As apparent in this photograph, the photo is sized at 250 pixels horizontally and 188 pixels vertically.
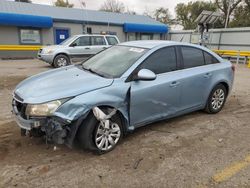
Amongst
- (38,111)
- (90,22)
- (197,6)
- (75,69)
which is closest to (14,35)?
(90,22)

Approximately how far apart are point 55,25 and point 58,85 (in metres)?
17.1

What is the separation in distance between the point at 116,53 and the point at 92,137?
180 cm

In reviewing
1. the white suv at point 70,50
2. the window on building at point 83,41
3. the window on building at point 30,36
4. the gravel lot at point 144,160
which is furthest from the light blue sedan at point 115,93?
the window on building at point 30,36

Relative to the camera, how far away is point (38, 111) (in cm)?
311

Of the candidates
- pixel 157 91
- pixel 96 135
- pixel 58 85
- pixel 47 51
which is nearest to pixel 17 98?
pixel 58 85

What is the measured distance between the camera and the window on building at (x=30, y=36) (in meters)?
18.0

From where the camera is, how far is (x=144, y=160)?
134 inches

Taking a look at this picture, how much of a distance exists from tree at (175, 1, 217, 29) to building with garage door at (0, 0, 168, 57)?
1760 centimetres

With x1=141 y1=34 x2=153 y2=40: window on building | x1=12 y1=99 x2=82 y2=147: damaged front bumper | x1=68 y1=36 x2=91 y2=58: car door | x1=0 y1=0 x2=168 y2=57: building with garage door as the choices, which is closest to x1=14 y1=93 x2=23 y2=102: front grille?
x1=12 y1=99 x2=82 y2=147: damaged front bumper

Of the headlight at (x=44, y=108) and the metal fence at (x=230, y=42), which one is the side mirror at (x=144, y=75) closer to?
the headlight at (x=44, y=108)

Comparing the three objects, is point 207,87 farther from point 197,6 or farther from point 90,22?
point 197,6

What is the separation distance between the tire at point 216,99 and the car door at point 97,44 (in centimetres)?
839

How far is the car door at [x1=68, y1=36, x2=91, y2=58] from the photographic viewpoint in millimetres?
12188

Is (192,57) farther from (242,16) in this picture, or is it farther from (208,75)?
(242,16)
